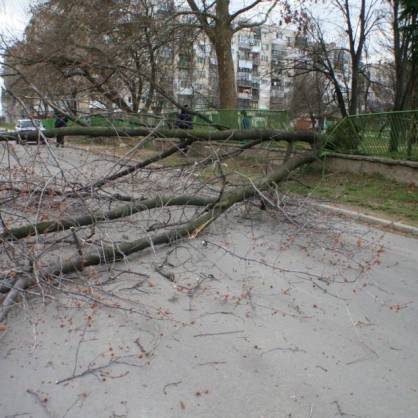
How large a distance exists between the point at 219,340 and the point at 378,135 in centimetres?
861

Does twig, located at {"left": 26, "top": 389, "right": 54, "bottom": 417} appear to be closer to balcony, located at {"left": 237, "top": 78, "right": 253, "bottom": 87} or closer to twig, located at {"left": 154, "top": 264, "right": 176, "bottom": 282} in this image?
twig, located at {"left": 154, "top": 264, "right": 176, "bottom": 282}

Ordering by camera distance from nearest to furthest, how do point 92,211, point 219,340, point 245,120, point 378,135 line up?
point 219,340
point 92,211
point 378,135
point 245,120

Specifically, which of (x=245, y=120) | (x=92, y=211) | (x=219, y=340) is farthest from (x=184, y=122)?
(x=245, y=120)

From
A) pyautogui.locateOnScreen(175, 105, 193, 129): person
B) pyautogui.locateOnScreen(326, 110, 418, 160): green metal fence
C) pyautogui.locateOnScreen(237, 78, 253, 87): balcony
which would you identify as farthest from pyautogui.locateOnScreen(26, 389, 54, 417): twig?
pyautogui.locateOnScreen(237, 78, 253, 87): balcony

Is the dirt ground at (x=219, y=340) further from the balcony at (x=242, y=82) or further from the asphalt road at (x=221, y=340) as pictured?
the balcony at (x=242, y=82)

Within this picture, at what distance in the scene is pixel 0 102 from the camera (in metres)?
7.30

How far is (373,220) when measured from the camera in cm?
823

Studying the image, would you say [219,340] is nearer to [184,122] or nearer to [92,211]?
[92,211]

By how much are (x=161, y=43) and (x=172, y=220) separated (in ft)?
40.0

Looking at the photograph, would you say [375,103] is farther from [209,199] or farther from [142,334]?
[142,334]

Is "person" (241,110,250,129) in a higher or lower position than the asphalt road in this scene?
higher

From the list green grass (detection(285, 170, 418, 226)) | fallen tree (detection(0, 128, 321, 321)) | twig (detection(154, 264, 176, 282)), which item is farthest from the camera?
green grass (detection(285, 170, 418, 226))

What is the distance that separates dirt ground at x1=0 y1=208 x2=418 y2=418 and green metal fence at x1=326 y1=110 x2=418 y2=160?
521 cm

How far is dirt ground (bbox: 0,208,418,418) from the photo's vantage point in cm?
306
